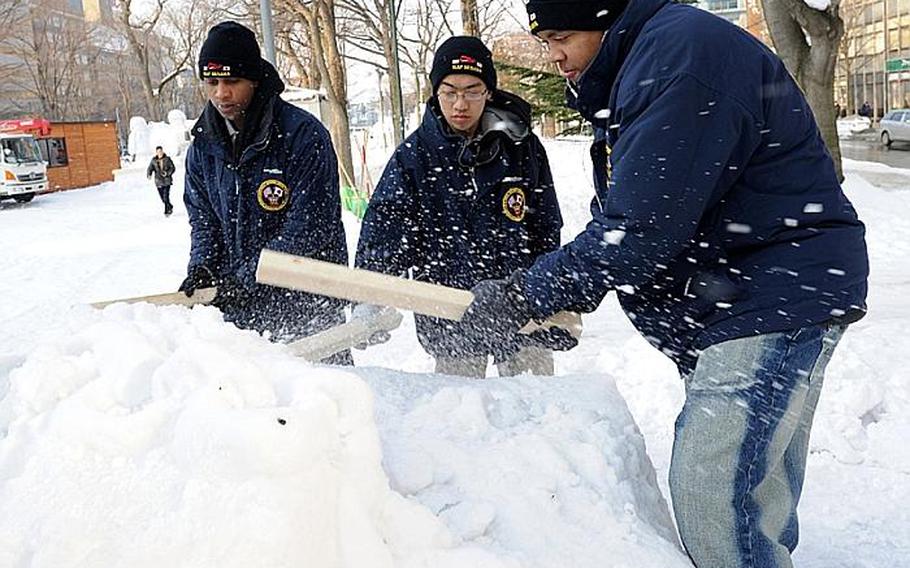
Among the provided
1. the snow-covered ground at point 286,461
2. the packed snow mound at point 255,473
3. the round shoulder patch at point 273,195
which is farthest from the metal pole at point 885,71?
the packed snow mound at point 255,473

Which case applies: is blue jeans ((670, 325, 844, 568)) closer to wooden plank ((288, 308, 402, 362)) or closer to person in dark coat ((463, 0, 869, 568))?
person in dark coat ((463, 0, 869, 568))

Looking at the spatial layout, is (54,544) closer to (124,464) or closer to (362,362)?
(124,464)

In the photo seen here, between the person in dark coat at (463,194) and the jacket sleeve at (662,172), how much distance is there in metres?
1.44

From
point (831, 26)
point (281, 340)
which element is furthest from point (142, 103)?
point (281, 340)

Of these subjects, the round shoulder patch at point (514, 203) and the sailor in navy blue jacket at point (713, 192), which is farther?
the round shoulder patch at point (514, 203)

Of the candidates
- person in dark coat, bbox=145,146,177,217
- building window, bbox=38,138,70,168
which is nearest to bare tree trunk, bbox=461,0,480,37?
person in dark coat, bbox=145,146,177,217

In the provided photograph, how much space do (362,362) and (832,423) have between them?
10.5 ft

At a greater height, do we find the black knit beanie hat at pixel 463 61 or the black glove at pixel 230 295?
the black knit beanie hat at pixel 463 61

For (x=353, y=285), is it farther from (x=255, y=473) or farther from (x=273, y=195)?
(x=273, y=195)

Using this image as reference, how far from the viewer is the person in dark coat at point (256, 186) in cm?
337

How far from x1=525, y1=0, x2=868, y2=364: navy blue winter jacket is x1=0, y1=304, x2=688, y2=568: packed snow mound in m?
0.45

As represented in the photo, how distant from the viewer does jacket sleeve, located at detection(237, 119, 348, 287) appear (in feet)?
11.2

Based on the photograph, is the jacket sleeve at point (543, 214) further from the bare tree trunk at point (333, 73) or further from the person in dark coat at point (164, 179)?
the person in dark coat at point (164, 179)

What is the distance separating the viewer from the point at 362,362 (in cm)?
611
